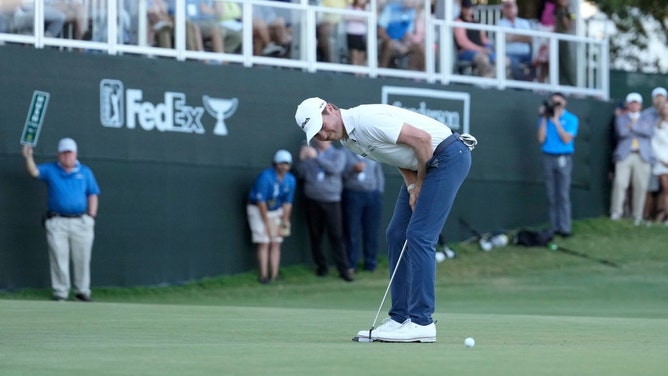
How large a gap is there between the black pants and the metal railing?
206 centimetres

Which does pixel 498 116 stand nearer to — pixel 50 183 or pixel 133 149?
pixel 133 149

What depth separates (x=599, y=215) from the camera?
23516mm

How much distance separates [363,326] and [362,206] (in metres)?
9.15

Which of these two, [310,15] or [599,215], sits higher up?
[310,15]

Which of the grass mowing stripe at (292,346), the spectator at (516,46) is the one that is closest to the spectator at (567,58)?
the spectator at (516,46)

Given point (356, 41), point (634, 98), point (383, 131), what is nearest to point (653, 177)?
point (634, 98)

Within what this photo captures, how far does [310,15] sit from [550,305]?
18.8 ft

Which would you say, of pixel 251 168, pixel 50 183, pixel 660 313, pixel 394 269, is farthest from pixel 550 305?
pixel 394 269

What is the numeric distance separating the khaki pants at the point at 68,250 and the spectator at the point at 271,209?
2.73 metres

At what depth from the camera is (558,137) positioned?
862 inches

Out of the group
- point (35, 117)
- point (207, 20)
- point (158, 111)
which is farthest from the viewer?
point (207, 20)

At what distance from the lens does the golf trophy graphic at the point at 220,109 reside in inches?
746

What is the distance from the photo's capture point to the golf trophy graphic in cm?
1894

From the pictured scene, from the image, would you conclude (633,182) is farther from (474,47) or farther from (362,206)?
(362,206)
